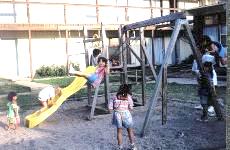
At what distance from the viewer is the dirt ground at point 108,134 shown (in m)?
7.65

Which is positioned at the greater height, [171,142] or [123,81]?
[123,81]

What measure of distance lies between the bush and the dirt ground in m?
12.3

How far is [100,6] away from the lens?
25812 millimetres

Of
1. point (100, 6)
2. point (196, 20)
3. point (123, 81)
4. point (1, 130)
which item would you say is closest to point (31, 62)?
point (100, 6)

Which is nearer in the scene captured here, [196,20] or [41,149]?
[41,149]

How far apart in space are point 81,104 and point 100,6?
13.6 metres

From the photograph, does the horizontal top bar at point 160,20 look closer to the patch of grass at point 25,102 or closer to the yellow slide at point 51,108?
the yellow slide at point 51,108

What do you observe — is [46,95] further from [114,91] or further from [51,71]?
[51,71]

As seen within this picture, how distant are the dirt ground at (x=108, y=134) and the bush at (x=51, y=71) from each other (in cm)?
1235

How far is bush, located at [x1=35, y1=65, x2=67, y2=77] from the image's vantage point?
23.5m

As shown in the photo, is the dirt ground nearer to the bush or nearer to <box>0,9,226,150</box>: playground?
<box>0,9,226,150</box>: playground

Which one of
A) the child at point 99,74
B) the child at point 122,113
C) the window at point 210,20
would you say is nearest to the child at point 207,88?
the child at point 122,113

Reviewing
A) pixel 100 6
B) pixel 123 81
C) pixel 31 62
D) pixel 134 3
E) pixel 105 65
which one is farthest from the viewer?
pixel 134 3

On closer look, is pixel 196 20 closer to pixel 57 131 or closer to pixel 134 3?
pixel 134 3
